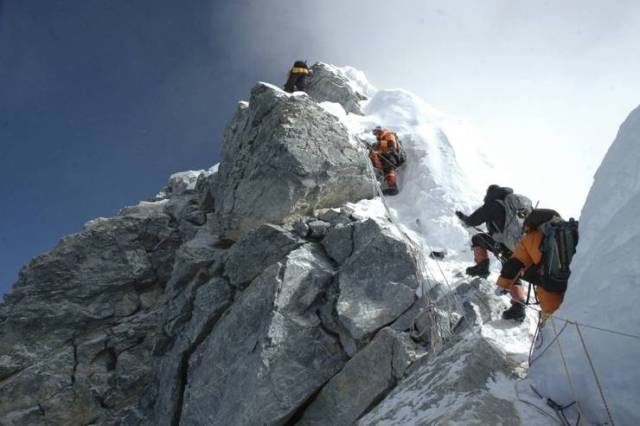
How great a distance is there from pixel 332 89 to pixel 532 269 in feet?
66.5

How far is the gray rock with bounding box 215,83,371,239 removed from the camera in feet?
38.7

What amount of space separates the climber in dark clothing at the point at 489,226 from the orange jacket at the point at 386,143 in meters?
5.60

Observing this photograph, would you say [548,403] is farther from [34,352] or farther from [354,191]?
[34,352]

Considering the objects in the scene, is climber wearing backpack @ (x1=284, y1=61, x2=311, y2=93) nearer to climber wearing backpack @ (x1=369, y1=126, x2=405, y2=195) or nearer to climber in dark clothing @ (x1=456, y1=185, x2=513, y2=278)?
climber wearing backpack @ (x1=369, y1=126, x2=405, y2=195)

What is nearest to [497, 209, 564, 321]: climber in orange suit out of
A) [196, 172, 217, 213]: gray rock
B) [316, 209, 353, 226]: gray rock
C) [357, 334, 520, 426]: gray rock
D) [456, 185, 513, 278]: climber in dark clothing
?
[357, 334, 520, 426]: gray rock

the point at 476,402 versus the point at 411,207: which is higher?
the point at 411,207

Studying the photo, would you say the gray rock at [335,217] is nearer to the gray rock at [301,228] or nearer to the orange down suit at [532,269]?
the gray rock at [301,228]

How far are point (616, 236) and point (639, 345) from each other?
0.91 m

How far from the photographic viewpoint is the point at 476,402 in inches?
151

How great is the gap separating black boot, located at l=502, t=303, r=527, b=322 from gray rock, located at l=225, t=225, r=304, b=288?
491cm

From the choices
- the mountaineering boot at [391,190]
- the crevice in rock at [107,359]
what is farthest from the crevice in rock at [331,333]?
the crevice in rock at [107,359]

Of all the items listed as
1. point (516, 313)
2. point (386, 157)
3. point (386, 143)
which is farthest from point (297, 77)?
point (516, 313)

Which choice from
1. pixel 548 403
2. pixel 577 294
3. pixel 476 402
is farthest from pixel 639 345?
pixel 476 402

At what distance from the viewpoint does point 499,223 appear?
336 inches
